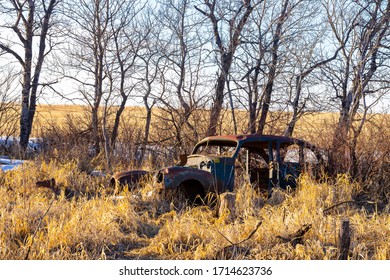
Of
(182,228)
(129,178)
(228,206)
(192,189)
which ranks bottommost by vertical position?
(182,228)

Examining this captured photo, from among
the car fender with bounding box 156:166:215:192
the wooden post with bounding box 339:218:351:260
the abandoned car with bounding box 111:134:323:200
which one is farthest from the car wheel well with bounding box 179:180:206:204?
the wooden post with bounding box 339:218:351:260

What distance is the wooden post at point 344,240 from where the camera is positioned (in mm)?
4777

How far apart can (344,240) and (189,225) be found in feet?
6.22

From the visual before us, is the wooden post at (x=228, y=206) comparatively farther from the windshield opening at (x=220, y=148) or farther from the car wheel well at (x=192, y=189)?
the windshield opening at (x=220, y=148)

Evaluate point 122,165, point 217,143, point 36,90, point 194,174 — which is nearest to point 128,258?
point 194,174

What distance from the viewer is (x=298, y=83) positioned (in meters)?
12.3

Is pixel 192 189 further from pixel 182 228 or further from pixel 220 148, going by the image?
pixel 182 228

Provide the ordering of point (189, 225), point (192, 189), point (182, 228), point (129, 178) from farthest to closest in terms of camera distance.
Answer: point (129, 178) < point (192, 189) < point (189, 225) < point (182, 228)

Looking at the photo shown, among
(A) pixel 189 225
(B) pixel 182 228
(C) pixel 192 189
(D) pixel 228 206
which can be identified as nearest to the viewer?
(B) pixel 182 228

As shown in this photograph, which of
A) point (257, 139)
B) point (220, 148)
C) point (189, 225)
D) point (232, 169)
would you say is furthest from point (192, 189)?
point (189, 225)

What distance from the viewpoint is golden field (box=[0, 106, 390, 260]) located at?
5.16 meters

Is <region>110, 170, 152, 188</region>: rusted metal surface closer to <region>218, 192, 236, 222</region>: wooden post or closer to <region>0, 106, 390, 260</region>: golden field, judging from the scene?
<region>0, 106, 390, 260</region>: golden field

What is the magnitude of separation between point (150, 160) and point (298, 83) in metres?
4.30

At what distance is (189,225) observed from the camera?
19.3 feet
